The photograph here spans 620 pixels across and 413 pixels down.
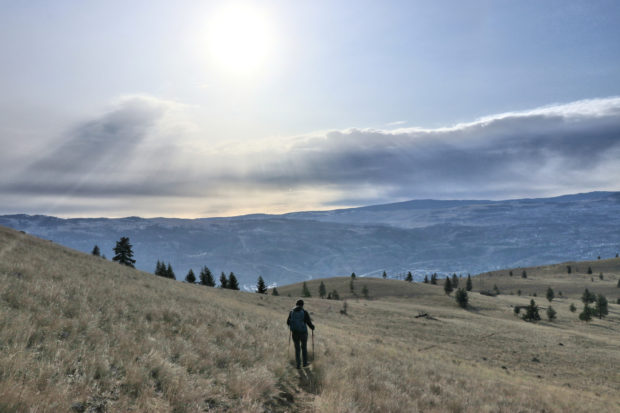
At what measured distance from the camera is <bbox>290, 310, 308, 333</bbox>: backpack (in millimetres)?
11023

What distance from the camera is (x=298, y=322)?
11141mm

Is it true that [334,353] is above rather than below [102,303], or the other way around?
below

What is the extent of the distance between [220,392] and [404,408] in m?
4.88

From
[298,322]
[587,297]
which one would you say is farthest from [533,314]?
[298,322]

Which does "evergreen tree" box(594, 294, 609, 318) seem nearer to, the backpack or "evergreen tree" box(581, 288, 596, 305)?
"evergreen tree" box(581, 288, 596, 305)

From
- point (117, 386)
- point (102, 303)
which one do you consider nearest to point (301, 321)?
point (117, 386)

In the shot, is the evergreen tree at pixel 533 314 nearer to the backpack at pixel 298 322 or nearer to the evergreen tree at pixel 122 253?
the backpack at pixel 298 322

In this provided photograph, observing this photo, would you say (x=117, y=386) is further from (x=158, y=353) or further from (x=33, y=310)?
(x=33, y=310)

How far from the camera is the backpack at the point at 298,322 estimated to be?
36.2 ft

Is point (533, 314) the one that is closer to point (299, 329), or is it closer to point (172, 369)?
point (299, 329)

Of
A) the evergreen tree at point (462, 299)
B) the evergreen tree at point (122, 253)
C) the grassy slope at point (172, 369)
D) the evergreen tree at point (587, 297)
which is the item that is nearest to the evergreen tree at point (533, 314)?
the evergreen tree at point (462, 299)

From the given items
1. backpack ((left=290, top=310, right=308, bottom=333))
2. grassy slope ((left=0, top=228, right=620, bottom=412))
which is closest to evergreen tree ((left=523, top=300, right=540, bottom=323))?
grassy slope ((left=0, top=228, right=620, bottom=412))

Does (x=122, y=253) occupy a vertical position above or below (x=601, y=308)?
above

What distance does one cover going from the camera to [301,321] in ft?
36.7
